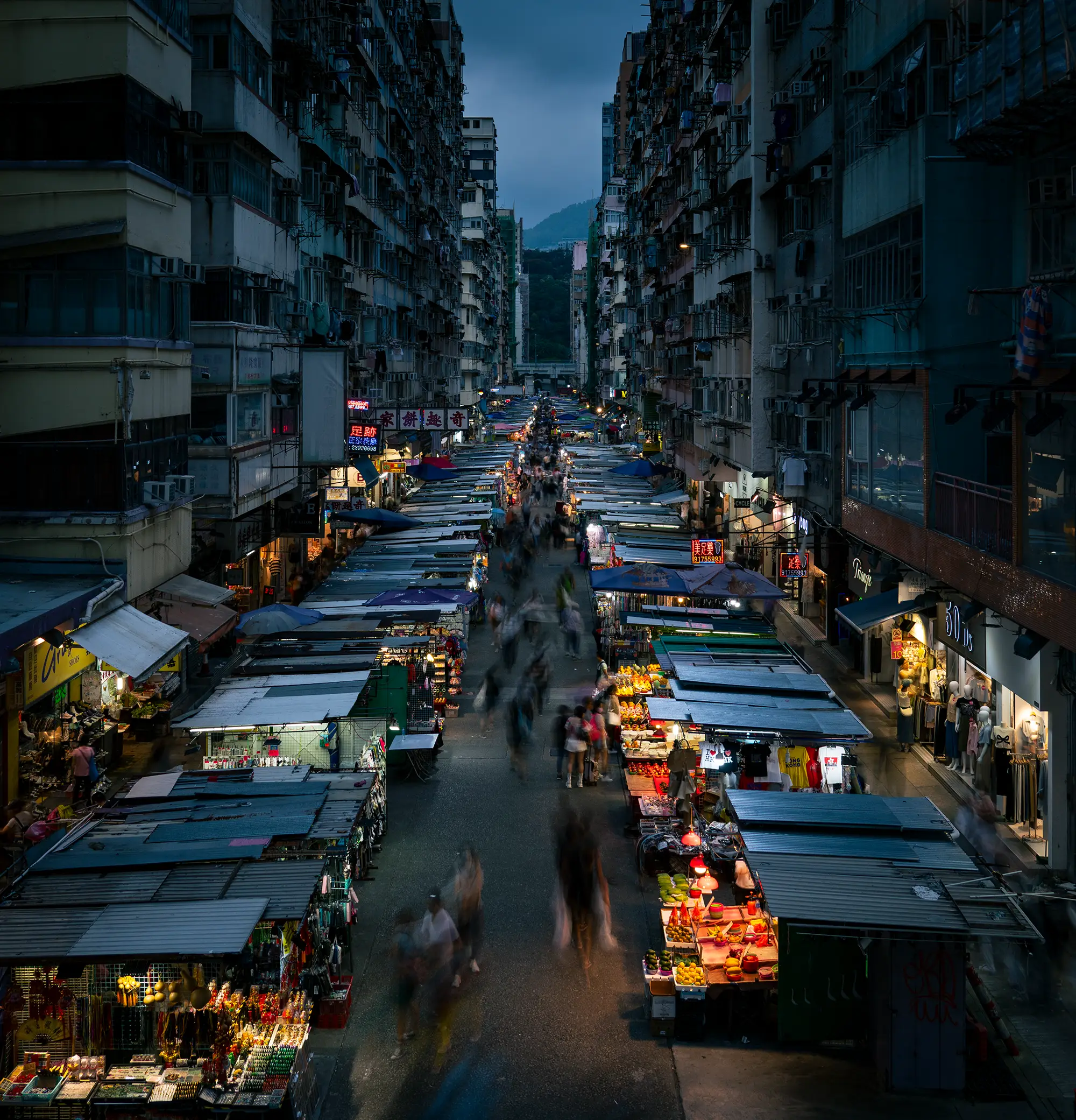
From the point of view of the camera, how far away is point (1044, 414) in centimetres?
1428

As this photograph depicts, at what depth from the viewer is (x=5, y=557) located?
62.2 ft

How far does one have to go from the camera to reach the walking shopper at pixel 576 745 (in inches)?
819

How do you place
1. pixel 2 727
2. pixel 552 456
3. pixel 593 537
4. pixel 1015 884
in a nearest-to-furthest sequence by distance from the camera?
pixel 1015 884 → pixel 2 727 → pixel 593 537 → pixel 552 456

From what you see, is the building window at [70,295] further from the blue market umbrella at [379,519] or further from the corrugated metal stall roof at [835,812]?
the blue market umbrella at [379,519]

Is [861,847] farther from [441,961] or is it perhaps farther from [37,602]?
→ [37,602]

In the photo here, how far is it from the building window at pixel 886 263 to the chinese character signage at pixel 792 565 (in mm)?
9715

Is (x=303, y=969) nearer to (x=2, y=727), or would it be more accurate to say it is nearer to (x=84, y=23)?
(x=2, y=727)

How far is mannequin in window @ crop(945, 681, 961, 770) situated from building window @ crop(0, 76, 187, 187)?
52.9 ft

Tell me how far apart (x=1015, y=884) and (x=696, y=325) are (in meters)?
35.3

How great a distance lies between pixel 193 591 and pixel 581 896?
432 inches

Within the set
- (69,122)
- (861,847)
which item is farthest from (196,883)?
(69,122)

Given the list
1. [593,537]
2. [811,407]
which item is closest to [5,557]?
[811,407]

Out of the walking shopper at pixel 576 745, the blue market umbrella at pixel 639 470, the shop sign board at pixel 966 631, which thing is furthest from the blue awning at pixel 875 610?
the blue market umbrella at pixel 639 470

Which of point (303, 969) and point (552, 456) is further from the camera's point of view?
point (552, 456)
